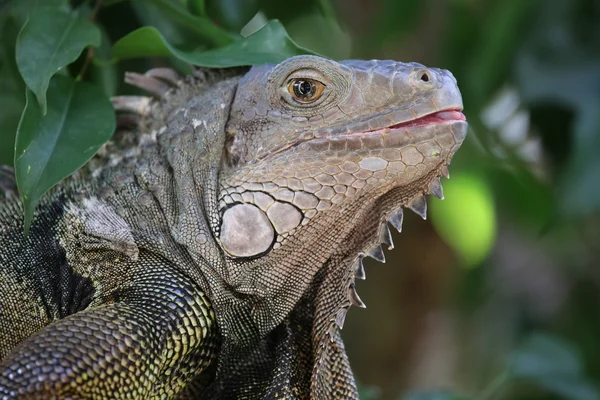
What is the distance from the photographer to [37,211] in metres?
2.00

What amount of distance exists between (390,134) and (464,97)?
2027 millimetres

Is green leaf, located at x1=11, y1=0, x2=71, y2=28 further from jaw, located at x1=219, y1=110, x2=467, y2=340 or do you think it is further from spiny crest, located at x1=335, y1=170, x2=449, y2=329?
spiny crest, located at x1=335, y1=170, x2=449, y2=329

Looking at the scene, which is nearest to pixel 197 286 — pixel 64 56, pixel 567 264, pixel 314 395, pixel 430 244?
pixel 314 395

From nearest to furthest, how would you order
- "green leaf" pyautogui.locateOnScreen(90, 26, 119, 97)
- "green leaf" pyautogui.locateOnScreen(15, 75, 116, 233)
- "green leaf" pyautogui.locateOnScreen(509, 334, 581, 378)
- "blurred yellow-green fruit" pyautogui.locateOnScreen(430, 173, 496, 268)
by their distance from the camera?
"green leaf" pyautogui.locateOnScreen(15, 75, 116, 233) < "green leaf" pyautogui.locateOnScreen(90, 26, 119, 97) < "green leaf" pyautogui.locateOnScreen(509, 334, 581, 378) < "blurred yellow-green fruit" pyautogui.locateOnScreen(430, 173, 496, 268)

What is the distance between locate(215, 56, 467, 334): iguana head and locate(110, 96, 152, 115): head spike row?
0.31 metres

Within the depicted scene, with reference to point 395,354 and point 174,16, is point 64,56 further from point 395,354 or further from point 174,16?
point 395,354

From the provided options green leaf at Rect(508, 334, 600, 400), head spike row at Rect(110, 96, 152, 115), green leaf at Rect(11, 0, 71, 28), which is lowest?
green leaf at Rect(508, 334, 600, 400)

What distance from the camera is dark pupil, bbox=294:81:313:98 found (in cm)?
193

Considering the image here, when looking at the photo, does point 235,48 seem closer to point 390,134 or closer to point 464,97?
point 390,134

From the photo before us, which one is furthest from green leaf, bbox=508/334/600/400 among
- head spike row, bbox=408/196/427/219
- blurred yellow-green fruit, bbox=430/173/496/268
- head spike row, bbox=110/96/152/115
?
head spike row, bbox=110/96/152/115

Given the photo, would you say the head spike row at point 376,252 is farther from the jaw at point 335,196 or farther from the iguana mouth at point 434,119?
the iguana mouth at point 434,119

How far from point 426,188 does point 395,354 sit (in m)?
2.85

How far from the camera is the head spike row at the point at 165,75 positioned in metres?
2.18

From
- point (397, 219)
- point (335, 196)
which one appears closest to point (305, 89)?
point (335, 196)
